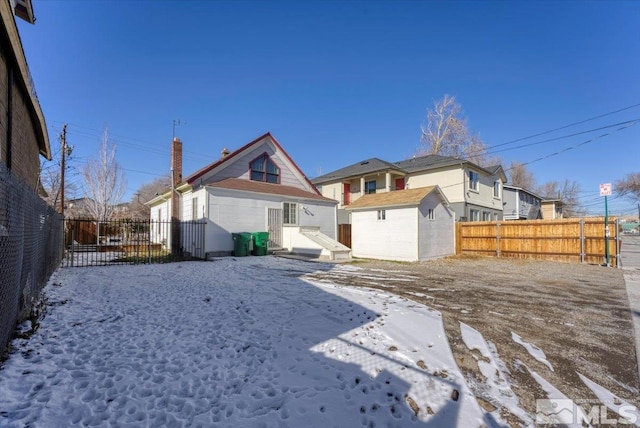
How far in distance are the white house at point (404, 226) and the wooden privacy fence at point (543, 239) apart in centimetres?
124

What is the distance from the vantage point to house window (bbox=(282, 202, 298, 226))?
16.7 metres

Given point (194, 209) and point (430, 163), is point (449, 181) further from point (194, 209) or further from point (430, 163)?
point (194, 209)

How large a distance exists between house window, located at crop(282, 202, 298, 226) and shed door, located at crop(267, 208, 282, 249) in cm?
28

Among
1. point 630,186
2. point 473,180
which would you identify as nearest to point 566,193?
point 630,186

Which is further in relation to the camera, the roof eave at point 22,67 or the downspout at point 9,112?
the downspout at point 9,112

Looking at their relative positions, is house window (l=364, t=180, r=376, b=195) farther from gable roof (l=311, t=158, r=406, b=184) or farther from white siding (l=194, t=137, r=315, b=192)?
white siding (l=194, t=137, r=315, b=192)

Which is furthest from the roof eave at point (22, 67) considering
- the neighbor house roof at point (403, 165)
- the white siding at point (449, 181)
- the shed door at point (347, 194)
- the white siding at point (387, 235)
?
the white siding at point (449, 181)

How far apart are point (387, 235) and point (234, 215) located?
25.9 ft

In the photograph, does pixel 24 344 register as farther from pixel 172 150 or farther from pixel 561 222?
pixel 561 222

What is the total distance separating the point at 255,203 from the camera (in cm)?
1558

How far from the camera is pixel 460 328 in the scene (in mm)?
4770

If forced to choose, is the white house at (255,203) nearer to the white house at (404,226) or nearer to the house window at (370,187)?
the white house at (404,226)

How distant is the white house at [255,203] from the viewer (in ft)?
46.9

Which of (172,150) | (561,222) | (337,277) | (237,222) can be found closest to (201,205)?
(237,222)
